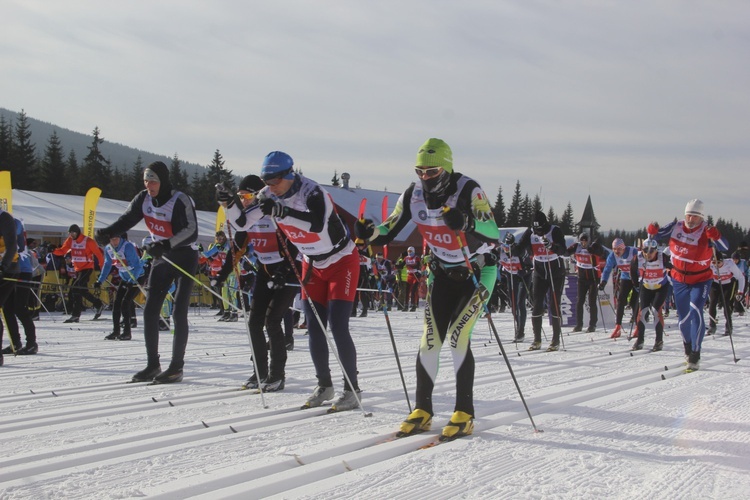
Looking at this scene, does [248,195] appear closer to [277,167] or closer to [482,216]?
[277,167]

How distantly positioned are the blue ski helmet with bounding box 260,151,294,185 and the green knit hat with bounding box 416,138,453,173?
1128 mm

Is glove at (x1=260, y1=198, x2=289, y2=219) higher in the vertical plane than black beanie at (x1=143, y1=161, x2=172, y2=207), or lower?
lower

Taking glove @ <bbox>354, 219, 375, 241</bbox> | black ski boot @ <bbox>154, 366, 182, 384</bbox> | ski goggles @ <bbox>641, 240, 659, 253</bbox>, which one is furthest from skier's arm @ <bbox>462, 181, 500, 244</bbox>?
ski goggles @ <bbox>641, 240, 659, 253</bbox>

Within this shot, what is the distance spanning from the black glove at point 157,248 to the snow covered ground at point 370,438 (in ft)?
4.03

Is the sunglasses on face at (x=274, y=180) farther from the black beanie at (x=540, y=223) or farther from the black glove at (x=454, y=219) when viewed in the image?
the black beanie at (x=540, y=223)

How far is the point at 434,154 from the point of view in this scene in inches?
175

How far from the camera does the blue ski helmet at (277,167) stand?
16.6 feet

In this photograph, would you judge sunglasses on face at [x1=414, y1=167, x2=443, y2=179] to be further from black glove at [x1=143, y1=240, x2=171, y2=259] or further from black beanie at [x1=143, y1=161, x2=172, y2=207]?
black beanie at [x1=143, y1=161, x2=172, y2=207]

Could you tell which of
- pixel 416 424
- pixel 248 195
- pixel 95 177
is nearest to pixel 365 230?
pixel 416 424

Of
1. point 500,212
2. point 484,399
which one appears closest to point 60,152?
point 500,212

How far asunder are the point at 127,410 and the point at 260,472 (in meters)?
2.09

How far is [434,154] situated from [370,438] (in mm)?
1866

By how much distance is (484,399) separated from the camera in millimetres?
5688

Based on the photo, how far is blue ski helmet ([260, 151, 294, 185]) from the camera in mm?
5055
